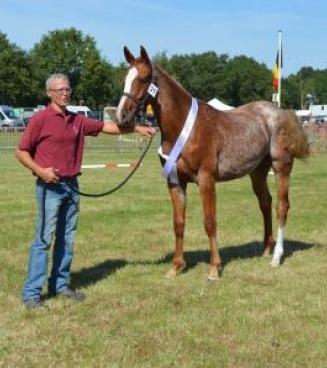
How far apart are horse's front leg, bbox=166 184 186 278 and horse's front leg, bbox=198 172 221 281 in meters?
0.31

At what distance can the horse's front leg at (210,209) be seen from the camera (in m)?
7.50

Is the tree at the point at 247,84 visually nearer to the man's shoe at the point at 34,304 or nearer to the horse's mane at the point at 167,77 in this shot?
Answer: the horse's mane at the point at 167,77

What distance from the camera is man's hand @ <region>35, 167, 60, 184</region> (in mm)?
6121

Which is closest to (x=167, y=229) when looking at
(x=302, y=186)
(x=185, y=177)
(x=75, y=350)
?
(x=185, y=177)

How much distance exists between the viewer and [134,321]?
19.8 feet

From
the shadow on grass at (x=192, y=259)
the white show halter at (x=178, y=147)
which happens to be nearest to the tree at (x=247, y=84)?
the shadow on grass at (x=192, y=259)

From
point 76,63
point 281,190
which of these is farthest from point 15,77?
point 281,190

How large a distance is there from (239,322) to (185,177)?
7.01ft

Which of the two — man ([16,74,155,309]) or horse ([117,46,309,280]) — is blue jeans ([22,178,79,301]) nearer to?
man ([16,74,155,309])

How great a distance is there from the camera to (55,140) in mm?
6238

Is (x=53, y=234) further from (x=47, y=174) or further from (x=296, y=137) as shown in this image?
(x=296, y=137)

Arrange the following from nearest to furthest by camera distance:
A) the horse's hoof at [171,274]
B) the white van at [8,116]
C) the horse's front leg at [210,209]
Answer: the horse's front leg at [210,209]
the horse's hoof at [171,274]
the white van at [8,116]

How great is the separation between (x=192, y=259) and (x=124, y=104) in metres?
2.71

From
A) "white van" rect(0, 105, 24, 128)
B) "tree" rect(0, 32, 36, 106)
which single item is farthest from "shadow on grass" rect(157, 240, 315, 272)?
"tree" rect(0, 32, 36, 106)
